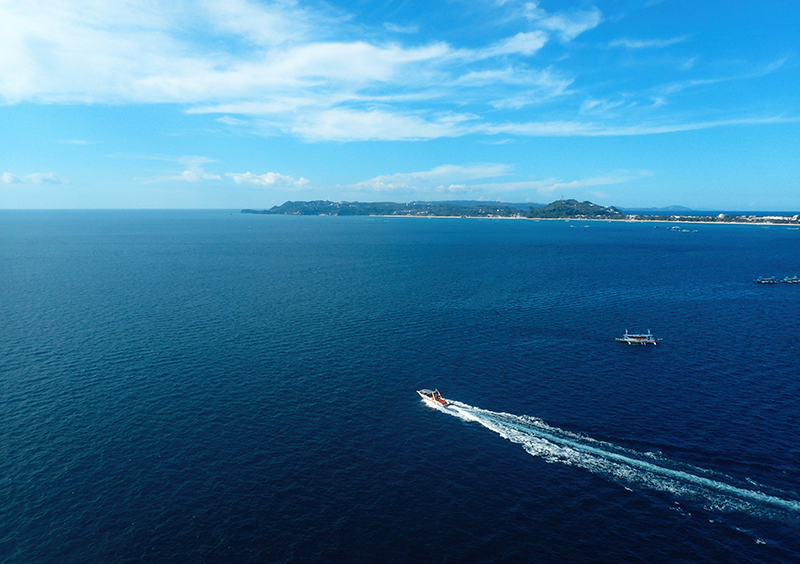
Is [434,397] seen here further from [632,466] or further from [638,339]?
[638,339]

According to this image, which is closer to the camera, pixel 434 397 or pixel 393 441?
pixel 393 441

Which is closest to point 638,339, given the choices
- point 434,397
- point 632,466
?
point 632,466

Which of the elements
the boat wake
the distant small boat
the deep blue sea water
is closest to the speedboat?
the deep blue sea water

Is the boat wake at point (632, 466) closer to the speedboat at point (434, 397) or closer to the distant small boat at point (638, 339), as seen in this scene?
the speedboat at point (434, 397)

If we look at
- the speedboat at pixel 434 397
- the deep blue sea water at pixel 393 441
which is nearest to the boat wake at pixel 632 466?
the deep blue sea water at pixel 393 441

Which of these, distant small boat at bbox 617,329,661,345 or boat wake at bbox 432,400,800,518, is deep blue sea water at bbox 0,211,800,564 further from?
distant small boat at bbox 617,329,661,345

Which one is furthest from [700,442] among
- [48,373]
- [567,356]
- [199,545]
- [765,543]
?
[48,373]
